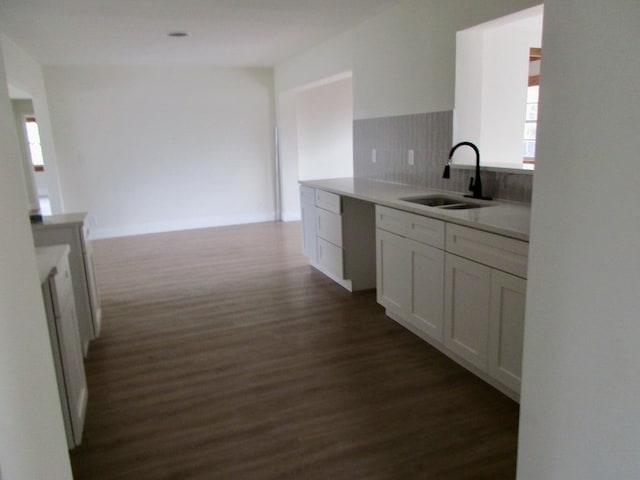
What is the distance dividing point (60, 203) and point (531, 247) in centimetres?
671

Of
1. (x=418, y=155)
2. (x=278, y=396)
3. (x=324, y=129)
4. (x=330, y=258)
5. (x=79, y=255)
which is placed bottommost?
(x=278, y=396)

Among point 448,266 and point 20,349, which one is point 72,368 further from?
point 448,266

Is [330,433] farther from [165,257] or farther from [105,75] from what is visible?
[105,75]

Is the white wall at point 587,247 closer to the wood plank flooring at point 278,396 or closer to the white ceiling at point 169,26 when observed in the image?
the wood plank flooring at point 278,396

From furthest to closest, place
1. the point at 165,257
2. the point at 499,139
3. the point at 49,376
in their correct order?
the point at 165,257 < the point at 499,139 < the point at 49,376

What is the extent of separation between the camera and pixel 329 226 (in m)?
4.32

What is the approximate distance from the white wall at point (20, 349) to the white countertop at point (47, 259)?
2.92 feet

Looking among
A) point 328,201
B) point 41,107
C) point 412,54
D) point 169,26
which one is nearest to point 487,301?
point 328,201

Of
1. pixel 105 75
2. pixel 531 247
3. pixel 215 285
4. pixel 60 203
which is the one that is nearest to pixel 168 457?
pixel 531 247

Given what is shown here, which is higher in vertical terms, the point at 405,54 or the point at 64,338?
the point at 405,54

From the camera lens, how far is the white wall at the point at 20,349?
0.91 m

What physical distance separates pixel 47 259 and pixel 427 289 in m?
2.07

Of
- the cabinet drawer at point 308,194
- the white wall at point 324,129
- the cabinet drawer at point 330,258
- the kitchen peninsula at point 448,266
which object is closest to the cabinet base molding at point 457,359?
the kitchen peninsula at point 448,266

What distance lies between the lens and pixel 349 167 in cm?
801
